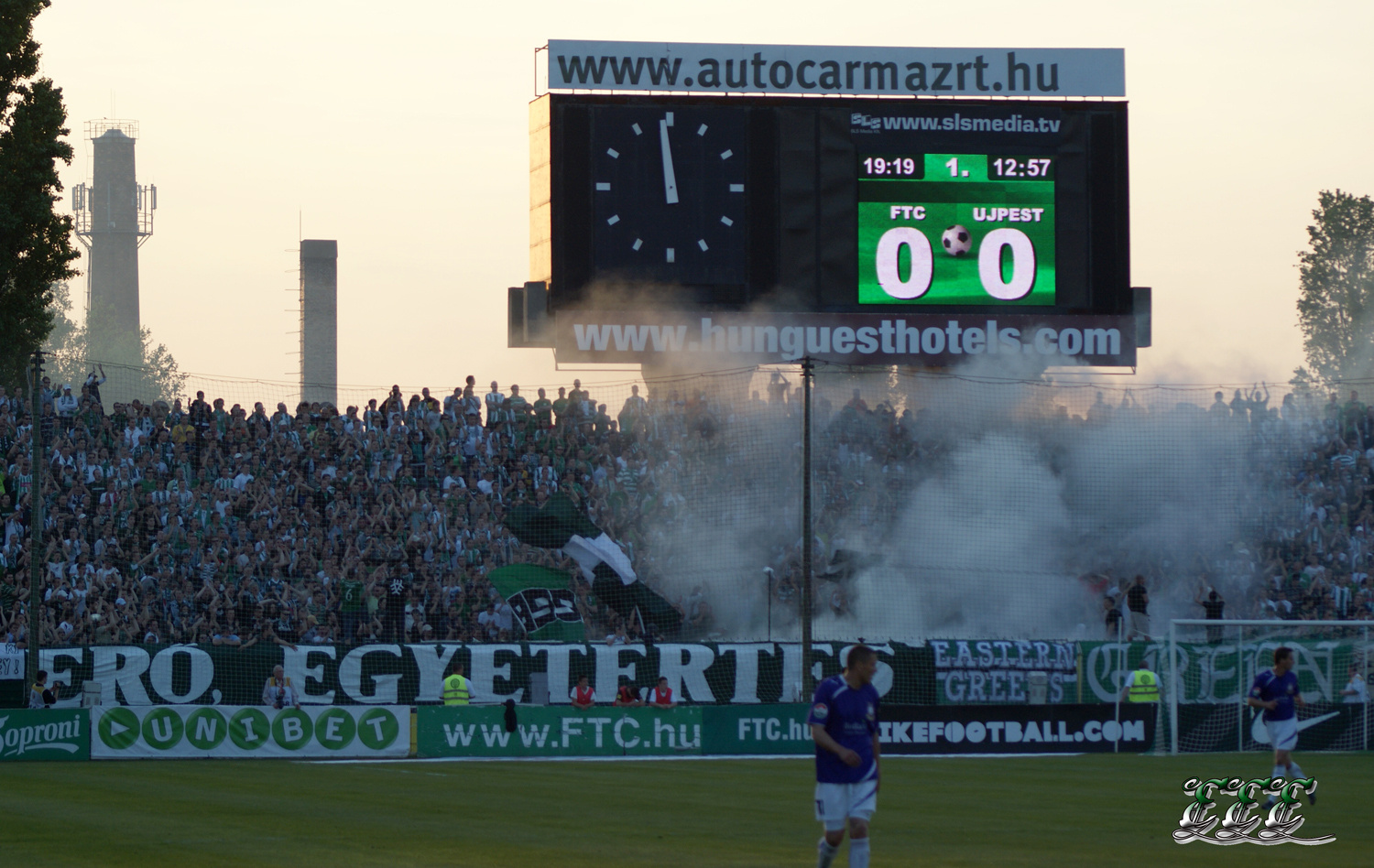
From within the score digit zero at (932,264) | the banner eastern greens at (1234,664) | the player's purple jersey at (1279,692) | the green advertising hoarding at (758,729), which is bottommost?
the green advertising hoarding at (758,729)

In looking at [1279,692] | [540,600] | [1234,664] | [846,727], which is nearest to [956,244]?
[1234,664]

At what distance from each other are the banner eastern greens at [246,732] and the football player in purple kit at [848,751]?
17255 millimetres

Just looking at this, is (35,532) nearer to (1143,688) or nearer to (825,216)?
(825,216)

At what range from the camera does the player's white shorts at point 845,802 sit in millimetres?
11570

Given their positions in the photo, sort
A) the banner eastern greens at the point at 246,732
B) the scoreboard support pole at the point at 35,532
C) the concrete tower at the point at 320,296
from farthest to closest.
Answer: the concrete tower at the point at 320,296 < the banner eastern greens at the point at 246,732 < the scoreboard support pole at the point at 35,532

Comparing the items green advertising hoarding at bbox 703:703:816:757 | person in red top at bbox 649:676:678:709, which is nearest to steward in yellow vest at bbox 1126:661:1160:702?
green advertising hoarding at bbox 703:703:816:757

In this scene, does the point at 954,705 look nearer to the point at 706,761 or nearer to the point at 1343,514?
the point at 706,761

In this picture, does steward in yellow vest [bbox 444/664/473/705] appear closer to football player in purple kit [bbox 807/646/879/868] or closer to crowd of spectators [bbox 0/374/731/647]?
crowd of spectators [bbox 0/374/731/647]

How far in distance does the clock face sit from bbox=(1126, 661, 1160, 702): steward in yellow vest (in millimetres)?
11157

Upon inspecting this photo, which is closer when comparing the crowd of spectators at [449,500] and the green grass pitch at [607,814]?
the green grass pitch at [607,814]

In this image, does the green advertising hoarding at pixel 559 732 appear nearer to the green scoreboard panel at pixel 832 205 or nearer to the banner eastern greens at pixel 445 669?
the banner eastern greens at pixel 445 669

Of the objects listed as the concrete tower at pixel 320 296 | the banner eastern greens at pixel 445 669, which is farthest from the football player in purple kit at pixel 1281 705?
the concrete tower at pixel 320 296

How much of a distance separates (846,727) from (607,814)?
22.6 ft

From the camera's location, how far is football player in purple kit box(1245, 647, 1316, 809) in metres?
19.5
